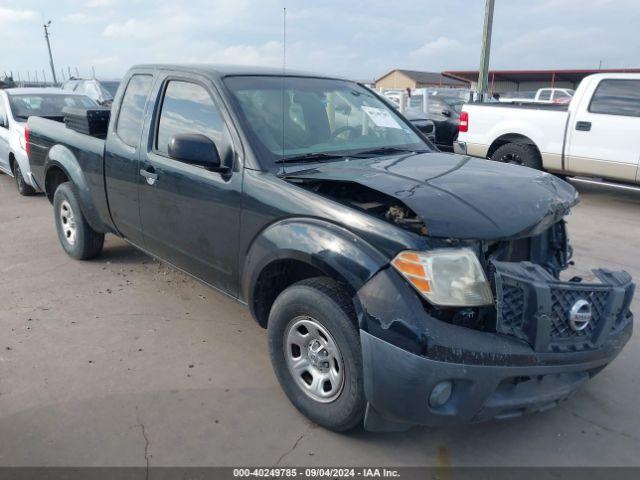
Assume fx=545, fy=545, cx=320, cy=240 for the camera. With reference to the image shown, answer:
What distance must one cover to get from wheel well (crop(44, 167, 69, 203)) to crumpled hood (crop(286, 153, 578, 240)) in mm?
3337

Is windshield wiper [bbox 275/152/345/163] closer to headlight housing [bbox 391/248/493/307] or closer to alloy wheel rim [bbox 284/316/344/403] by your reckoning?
alloy wheel rim [bbox 284/316/344/403]

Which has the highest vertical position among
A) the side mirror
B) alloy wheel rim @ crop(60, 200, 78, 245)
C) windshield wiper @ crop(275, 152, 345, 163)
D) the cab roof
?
the cab roof

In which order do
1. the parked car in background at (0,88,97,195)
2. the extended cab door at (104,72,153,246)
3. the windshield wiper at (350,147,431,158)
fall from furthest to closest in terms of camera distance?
1. the parked car in background at (0,88,97,195)
2. the extended cab door at (104,72,153,246)
3. the windshield wiper at (350,147,431,158)

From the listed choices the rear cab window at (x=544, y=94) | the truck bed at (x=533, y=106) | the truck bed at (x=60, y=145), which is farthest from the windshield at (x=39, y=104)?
the rear cab window at (x=544, y=94)

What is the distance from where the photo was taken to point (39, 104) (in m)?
8.65

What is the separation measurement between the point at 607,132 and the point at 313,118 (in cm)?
580

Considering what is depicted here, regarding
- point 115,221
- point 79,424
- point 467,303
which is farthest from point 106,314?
point 467,303

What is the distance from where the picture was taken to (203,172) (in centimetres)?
346

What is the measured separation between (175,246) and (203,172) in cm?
66

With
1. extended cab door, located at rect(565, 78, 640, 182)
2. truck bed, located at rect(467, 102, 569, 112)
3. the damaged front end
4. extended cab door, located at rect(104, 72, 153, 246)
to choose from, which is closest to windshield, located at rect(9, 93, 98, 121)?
extended cab door, located at rect(104, 72, 153, 246)

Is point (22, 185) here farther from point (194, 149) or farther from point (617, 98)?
point (617, 98)

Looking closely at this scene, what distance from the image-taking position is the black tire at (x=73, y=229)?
5.10 meters

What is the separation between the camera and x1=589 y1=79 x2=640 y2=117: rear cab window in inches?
298

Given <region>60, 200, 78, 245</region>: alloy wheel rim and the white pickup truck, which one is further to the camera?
the white pickup truck
